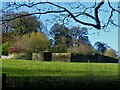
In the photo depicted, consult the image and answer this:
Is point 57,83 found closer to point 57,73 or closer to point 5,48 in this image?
point 57,73

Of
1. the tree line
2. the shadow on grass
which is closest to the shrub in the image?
the tree line

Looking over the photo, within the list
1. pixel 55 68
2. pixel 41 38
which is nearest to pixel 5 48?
pixel 41 38

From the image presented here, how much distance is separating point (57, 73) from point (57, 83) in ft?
0.48

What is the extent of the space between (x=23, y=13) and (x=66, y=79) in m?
1.15

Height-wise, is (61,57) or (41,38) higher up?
(41,38)

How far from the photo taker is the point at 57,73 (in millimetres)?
4906

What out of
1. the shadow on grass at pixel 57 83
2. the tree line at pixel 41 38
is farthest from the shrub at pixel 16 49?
the shadow on grass at pixel 57 83

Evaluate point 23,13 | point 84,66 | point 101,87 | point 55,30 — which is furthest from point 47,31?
point 101,87

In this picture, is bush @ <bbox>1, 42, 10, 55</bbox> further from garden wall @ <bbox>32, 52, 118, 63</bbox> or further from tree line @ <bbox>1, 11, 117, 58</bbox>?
garden wall @ <bbox>32, 52, 118, 63</bbox>

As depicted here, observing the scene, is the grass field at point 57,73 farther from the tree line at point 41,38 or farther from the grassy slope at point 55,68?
the tree line at point 41,38

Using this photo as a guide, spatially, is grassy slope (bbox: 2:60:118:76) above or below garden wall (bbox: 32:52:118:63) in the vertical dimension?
below

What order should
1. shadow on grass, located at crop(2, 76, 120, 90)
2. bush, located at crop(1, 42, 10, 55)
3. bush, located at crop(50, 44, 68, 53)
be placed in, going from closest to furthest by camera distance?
shadow on grass, located at crop(2, 76, 120, 90), bush, located at crop(1, 42, 10, 55), bush, located at crop(50, 44, 68, 53)

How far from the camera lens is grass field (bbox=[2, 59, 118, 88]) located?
4785 mm

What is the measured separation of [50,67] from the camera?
488 cm
